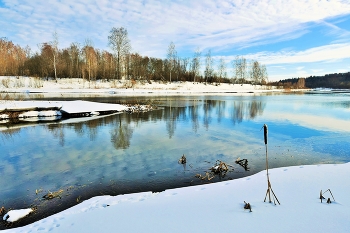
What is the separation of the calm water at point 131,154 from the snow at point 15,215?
0.20 meters

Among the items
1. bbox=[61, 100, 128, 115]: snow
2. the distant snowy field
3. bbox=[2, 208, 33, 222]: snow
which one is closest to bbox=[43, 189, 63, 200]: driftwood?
bbox=[2, 208, 33, 222]: snow

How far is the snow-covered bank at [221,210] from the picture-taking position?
9.49ft

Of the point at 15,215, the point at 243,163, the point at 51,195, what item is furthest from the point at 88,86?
the point at 15,215

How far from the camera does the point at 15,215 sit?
3963 millimetres

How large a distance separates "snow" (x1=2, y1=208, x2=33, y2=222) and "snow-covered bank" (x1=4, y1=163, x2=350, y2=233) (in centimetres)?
59

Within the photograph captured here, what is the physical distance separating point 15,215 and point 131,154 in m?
3.85

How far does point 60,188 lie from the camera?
16.8 ft

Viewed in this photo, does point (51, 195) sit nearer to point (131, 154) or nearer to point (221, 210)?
point (131, 154)

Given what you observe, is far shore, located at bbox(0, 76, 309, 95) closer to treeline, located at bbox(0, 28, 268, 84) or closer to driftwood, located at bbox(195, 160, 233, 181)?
treeline, located at bbox(0, 28, 268, 84)

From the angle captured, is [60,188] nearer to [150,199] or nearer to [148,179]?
[148,179]

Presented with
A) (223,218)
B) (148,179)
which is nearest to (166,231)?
(223,218)

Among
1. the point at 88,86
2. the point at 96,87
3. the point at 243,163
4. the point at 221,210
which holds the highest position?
the point at 88,86

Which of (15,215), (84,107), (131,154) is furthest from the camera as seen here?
(84,107)

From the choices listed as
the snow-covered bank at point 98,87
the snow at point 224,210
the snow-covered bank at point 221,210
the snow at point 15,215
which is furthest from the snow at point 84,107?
the snow-covered bank at point 98,87
